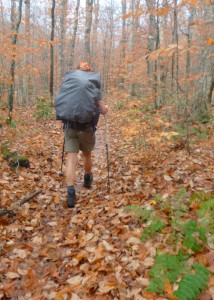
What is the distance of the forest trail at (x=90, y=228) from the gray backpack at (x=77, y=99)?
1.50 meters

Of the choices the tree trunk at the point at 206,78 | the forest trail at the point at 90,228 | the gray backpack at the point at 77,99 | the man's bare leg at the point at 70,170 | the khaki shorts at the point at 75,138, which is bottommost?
the forest trail at the point at 90,228

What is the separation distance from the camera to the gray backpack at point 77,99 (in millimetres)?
3130

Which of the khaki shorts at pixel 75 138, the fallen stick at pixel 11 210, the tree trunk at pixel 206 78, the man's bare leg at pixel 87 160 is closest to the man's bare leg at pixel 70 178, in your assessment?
the khaki shorts at pixel 75 138

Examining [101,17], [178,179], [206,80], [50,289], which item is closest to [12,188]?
[50,289]

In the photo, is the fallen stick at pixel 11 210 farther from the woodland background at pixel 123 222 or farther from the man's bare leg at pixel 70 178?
the man's bare leg at pixel 70 178

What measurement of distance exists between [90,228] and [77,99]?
1890 mm

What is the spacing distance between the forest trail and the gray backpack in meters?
1.50

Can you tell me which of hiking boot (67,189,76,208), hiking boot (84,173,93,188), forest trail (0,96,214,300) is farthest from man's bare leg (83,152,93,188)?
hiking boot (67,189,76,208)

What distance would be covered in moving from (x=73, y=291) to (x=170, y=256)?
0.98m

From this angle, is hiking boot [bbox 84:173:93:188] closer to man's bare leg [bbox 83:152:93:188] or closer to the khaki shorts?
man's bare leg [bbox 83:152:93:188]

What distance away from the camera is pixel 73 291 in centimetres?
196

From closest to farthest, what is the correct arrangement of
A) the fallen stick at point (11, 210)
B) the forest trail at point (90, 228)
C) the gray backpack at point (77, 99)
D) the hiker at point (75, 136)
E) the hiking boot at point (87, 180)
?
1. the forest trail at point (90, 228)
2. the fallen stick at point (11, 210)
3. the gray backpack at point (77, 99)
4. the hiker at point (75, 136)
5. the hiking boot at point (87, 180)

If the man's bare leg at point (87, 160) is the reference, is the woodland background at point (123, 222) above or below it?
below

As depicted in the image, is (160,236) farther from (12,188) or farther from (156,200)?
(12,188)
